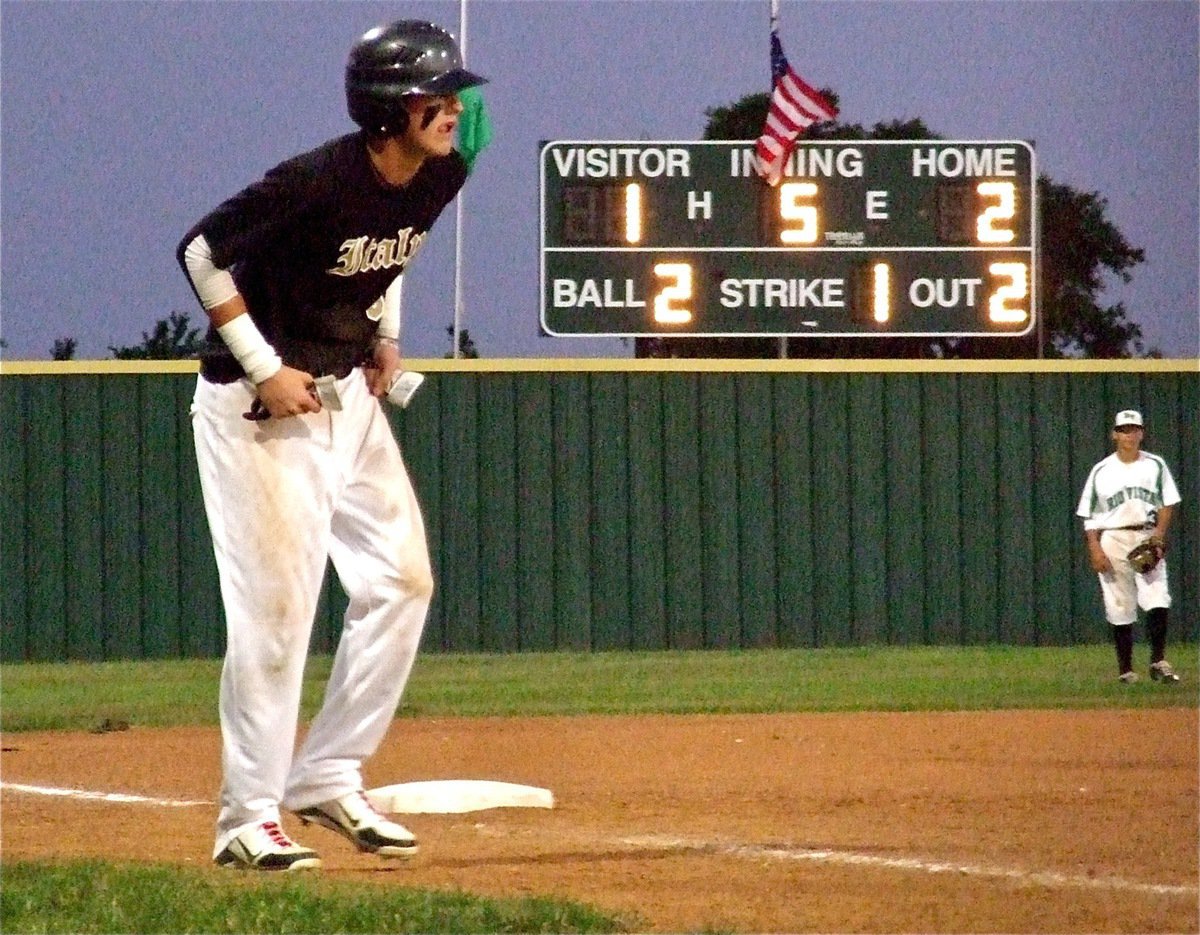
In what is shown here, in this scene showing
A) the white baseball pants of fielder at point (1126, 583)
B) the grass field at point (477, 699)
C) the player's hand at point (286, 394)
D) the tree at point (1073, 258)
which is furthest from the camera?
the tree at point (1073, 258)

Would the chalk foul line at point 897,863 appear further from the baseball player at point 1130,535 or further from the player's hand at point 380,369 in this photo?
the baseball player at point 1130,535

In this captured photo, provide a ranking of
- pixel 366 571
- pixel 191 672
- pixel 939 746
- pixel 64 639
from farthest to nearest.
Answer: pixel 64 639
pixel 191 672
pixel 939 746
pixel 366 571

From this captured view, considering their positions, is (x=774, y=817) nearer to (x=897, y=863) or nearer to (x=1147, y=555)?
(x=897, y=863)

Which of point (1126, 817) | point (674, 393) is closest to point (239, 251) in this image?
point (1126, 817)

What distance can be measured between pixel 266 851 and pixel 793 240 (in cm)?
1177

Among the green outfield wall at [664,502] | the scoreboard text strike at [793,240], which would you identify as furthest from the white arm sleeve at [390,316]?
the green outfield wall at [664,502]

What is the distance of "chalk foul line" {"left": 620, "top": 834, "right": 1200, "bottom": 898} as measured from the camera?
5.17m

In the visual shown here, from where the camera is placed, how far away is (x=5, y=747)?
392 inches

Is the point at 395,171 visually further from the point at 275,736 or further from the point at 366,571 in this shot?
the point at 275,736

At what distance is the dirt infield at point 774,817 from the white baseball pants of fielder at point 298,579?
34 cm

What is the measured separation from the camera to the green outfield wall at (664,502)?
17.8 metres

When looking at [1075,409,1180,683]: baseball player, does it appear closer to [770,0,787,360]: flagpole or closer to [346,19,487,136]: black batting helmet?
[770,0,787,360]: flagpole

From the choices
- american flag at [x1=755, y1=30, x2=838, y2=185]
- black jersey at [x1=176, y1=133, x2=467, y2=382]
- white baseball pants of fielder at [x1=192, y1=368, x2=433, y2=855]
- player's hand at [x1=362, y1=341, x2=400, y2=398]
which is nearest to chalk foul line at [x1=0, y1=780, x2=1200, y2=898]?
white baseball pants of fielder at [x1=192, y1=368, x2=433, y2=855]

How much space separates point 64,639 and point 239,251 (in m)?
13.3
